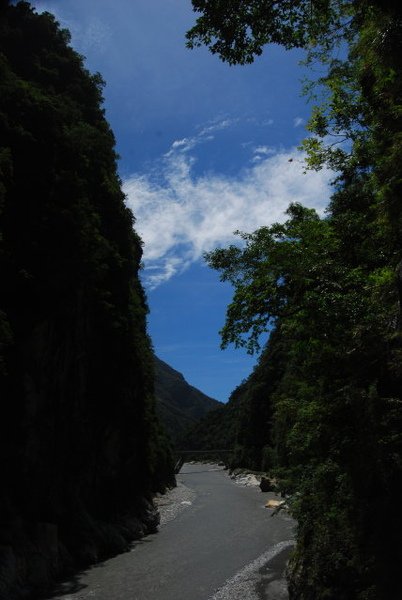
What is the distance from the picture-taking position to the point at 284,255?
11.2 meters

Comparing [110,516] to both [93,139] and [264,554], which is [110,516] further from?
[93,139]

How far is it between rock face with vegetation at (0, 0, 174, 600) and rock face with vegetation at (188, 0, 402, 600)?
9.39 m

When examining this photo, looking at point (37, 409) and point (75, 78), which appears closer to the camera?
point (37, 409)

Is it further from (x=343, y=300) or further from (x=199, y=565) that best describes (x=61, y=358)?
(x=343, y=300)

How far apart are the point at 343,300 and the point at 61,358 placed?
17.5 m

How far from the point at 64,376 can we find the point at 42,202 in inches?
351

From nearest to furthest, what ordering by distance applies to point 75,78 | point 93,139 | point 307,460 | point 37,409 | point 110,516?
point 307,460
point 37,409
point 110,516
point 93,139
point 75,78

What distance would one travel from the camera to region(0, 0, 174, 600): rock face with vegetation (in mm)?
19453

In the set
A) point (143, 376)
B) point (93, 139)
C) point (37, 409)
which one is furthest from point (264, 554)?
point (93, 139)

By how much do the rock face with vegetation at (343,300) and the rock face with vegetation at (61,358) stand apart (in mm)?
9391

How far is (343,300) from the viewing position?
10.0m

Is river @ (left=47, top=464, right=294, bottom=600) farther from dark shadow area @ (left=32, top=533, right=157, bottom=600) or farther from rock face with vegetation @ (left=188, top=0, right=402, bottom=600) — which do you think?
rock face with vegetation @ (left=188, top=0, right=402, bottom=600)

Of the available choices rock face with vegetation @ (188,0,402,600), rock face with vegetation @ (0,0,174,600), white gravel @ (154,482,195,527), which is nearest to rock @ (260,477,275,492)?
white gravel @ (154,482,195,527)

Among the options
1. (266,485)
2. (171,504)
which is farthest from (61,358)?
(266,485)
